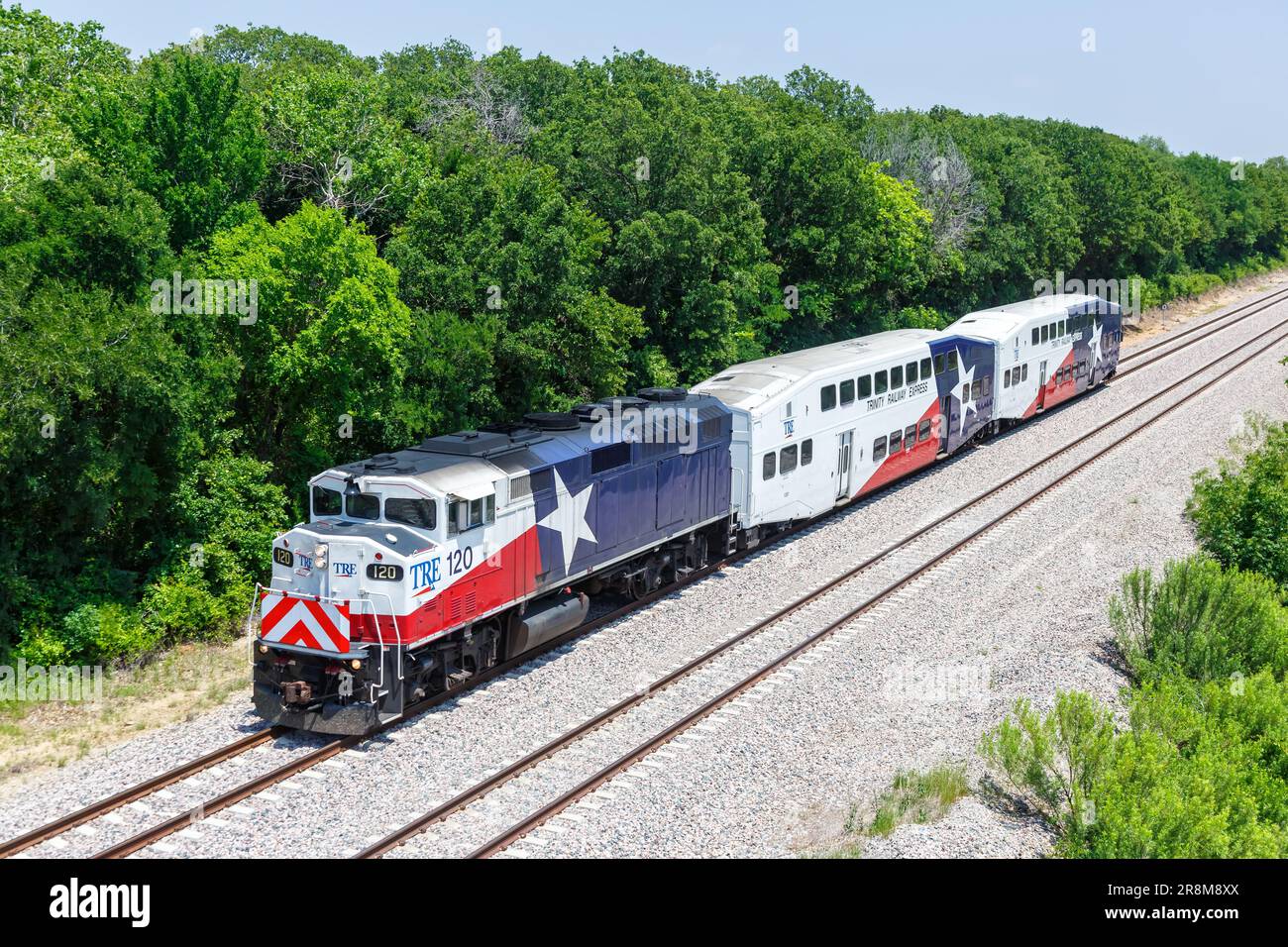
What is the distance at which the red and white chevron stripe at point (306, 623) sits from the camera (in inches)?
690

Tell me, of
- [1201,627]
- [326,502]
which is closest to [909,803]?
[1201,627]

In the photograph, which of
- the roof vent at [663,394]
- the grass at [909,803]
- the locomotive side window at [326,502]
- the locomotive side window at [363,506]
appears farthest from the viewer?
the roof vent at [663,394]

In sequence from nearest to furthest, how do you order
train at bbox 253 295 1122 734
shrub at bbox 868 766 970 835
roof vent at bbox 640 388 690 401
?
1. shrub at bbox 868 766 970 835
2. train at bbox 253 295 1122 734
3. roof vent at bbox 640 388 690 401

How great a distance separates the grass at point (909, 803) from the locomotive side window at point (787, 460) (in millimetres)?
11953

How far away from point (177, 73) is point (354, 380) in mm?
8933

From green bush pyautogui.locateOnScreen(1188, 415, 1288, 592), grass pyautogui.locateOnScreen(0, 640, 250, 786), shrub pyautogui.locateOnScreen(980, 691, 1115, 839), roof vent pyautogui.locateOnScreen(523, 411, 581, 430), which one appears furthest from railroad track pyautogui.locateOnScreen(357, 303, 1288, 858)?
grass pyautogui.locateOnScreen(0, 640, 250, 786)

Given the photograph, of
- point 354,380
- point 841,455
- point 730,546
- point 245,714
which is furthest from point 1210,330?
point 245,714

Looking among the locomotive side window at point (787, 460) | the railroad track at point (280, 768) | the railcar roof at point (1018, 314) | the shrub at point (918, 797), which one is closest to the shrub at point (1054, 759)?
the shrub at point (918, 797)

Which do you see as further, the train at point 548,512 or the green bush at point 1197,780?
the train at point 548,512

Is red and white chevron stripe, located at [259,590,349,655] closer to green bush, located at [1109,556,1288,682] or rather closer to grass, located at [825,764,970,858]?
grass, located at [825,764,970,858]

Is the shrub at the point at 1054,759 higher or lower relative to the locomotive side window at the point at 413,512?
lower

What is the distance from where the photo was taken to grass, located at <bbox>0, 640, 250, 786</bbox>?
1777cm

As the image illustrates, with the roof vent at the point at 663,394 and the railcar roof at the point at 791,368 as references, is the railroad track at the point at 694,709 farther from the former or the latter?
the roof vent at the point at 663,394

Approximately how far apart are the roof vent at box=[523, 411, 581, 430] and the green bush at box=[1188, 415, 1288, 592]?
1489 centimetres
